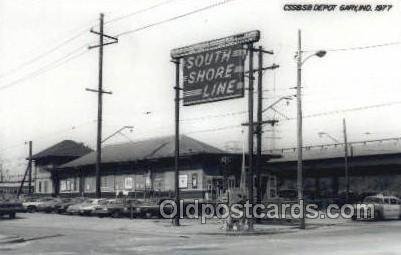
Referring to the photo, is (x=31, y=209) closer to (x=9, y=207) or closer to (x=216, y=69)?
(x=9, y=207)

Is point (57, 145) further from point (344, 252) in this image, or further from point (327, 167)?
point (344, 252)

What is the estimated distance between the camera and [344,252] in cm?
1770

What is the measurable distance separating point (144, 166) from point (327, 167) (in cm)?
3275

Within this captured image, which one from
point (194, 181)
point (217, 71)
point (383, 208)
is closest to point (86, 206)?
point (194, 181)

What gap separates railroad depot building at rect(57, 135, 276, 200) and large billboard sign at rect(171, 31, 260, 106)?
39.6 ft

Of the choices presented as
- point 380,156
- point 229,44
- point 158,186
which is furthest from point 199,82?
point 380,156

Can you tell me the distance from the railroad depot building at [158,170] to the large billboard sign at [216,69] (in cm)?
1208

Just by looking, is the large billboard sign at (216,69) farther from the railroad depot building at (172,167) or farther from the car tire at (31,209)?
the car tire at (31,209)

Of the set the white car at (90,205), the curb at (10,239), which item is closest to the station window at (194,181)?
the white car at (90,205)

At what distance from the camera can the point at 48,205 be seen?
51.1 m

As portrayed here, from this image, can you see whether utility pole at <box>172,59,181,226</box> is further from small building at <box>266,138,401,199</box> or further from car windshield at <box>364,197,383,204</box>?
small building at <box>266,138,401,199</box>

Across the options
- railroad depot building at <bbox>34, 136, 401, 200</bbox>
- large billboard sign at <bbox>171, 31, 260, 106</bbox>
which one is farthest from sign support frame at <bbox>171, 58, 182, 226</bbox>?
railroad depot building at <bbox>34, 136, 401, 200</bbox>

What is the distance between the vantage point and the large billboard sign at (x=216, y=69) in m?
29.4

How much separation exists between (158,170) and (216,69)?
82.2 feet
